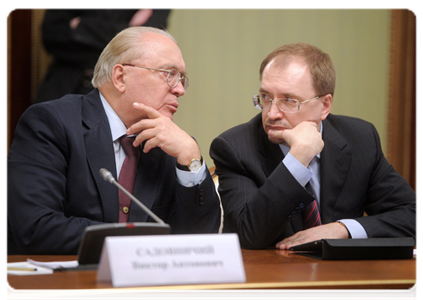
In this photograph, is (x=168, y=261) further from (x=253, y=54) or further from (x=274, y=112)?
(x=253, y=54)

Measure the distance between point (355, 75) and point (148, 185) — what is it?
2477 millimetres

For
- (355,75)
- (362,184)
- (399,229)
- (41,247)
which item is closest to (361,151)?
(362,184)

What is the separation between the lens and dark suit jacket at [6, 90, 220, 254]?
1.50 meters

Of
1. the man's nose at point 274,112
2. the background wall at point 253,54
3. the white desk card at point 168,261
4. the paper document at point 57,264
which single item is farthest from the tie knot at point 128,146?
the background wall at point 253,54

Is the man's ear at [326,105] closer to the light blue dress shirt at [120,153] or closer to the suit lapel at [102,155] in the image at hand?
the light blue dress shirt at [120,153]

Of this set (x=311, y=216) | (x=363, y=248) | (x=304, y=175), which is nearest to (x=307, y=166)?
(x=304, y=175)

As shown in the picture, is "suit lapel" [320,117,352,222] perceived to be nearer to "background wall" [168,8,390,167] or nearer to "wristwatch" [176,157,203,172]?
"wristwatch" [176,157,203,172]

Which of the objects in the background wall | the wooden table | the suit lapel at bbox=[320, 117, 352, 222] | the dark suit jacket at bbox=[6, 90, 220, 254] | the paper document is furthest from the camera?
the background wall

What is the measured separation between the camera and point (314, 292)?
3.21 feet

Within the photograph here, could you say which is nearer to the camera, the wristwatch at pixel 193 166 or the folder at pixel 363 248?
the folder at pixel 363 248

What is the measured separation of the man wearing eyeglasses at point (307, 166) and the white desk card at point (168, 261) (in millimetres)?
723

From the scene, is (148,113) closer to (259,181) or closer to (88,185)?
(88,185)

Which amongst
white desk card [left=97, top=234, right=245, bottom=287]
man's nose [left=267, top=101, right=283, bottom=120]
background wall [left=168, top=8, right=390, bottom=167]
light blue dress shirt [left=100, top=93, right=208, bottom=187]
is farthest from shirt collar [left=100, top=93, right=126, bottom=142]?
background wall [left=168, top=8, right=390, bottom=167]

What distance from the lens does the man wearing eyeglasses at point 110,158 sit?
153cm
